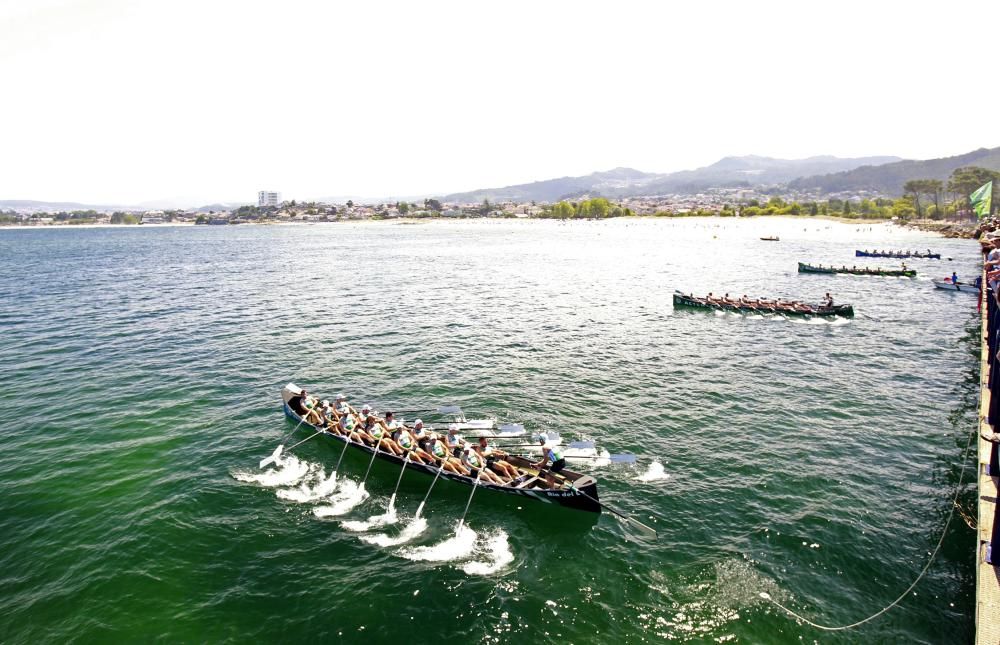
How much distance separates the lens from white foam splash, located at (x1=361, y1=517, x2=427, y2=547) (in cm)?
1959

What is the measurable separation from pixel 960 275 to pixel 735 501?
79.9m

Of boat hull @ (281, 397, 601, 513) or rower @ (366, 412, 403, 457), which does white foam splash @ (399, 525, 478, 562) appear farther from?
rower @ (366, 412, 403, 457)

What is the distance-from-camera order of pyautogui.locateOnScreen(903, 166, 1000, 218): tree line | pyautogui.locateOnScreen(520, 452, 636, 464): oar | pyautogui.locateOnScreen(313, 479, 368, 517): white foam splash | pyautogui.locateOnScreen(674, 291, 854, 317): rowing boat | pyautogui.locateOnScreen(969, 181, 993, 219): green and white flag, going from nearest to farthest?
pyautogui.locateOnScreen(313, 479, 368, 517): white foam splash < pyautogui.locateOnScreen(520, 452, 636, 464): oar < pyautogui.locateOnScreen(674, 291, 854, 317): rowing boat < pyautogui.locateOnScreen(969, 181, 993, 219): green and white flag < pyautogui.locateOnScreen(903, 166, 1000, 218): tree line

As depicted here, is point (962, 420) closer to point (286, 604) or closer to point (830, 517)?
point (830, 517)

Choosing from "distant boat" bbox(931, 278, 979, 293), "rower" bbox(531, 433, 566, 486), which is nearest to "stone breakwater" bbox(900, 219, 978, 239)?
"distant boat" bbox(931, 278, 979, 293)

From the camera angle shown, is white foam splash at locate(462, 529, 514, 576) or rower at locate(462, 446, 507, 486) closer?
white foam splash at locate(462, 529, 514, 576)

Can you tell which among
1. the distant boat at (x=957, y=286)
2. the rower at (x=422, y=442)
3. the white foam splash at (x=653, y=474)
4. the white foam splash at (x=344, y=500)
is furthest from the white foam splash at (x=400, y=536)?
the distant boat at (x=957, y=286)

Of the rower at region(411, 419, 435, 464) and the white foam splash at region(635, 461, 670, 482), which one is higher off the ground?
the rower at region(411, 419, 435, 464)

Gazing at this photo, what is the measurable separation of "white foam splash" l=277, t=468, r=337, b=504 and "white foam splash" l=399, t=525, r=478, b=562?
5.74 metres

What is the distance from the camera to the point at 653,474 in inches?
926

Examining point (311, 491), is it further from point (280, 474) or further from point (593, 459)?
point (593, 459)

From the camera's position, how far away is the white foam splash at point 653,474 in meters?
23.2

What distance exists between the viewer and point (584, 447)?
25000 mm

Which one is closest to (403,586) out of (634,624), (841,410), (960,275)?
(634,624)
